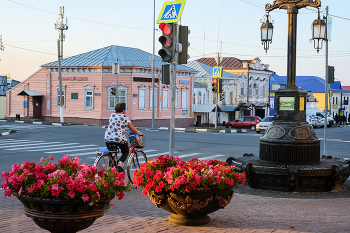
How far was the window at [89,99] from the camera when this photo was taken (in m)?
39.8

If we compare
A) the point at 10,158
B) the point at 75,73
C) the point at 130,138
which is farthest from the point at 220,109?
the point at 130,138

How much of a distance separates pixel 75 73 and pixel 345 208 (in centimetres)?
3618

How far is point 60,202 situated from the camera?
4.22 metres

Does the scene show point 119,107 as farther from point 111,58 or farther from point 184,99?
point 184,99

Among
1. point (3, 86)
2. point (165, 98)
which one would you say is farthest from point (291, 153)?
point (3, 86)

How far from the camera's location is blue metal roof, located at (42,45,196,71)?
39881 millimetres

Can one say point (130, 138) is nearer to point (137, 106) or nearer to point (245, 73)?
point (137, 106)

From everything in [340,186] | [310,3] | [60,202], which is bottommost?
[340,186]

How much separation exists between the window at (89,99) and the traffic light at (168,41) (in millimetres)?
32063

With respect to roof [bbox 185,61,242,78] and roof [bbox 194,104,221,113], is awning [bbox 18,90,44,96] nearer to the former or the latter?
roof [bbox 194,104,221,113]

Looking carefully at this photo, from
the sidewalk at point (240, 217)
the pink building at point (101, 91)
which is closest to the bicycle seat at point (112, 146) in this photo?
the sidewalk at point (240, 217)

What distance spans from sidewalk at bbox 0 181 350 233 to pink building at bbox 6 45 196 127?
30.6 metres

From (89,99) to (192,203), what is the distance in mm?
35457

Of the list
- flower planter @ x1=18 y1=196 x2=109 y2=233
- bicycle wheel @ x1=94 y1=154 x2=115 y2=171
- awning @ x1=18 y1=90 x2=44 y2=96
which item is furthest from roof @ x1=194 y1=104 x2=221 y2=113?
flower planter @ x1=18 y1=196 x2=109 y2=233
